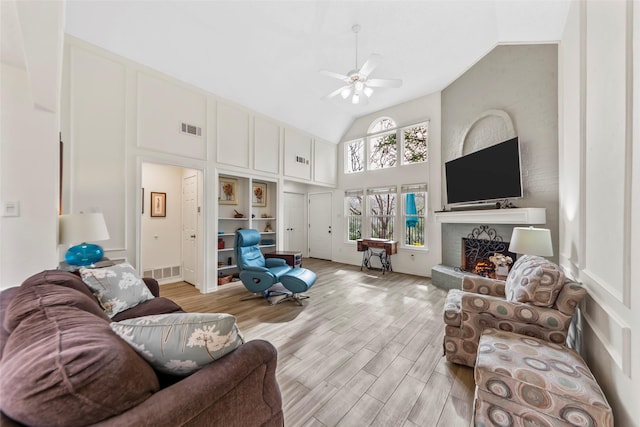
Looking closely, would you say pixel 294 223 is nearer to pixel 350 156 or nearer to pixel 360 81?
pixel 350 156

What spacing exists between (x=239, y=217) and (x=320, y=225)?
2734mm

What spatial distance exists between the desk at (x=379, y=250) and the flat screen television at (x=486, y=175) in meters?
1.44

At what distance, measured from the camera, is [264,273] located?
126 inches

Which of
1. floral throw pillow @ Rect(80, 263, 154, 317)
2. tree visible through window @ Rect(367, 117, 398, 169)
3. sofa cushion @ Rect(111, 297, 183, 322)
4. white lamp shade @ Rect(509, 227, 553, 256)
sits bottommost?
sofa cushion @ Rect(111, 297, 183, 322)

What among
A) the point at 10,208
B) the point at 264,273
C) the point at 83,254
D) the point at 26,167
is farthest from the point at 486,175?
the point at 10,208

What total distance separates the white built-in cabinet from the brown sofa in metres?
3.28

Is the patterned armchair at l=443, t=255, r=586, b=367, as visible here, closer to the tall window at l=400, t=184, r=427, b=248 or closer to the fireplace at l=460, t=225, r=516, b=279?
the fireplace at l=460, t=225, r=516, b=279

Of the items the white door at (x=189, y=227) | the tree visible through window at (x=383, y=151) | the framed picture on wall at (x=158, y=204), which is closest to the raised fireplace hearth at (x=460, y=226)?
the tree visible through window at (x=383, y=151)

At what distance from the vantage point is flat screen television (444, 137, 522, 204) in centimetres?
333

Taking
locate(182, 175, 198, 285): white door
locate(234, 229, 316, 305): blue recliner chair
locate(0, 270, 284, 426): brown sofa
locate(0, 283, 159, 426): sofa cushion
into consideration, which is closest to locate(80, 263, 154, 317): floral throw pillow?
locate(0, 270, 284, 426): brown sofa

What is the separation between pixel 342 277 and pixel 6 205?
438 centimetres

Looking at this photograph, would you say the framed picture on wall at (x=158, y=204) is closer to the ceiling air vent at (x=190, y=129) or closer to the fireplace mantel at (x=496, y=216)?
the ceiling air vent at (x=190, y=129)

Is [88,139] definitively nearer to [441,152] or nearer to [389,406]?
[389,406]

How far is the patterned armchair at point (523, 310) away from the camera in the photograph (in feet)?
5.22
